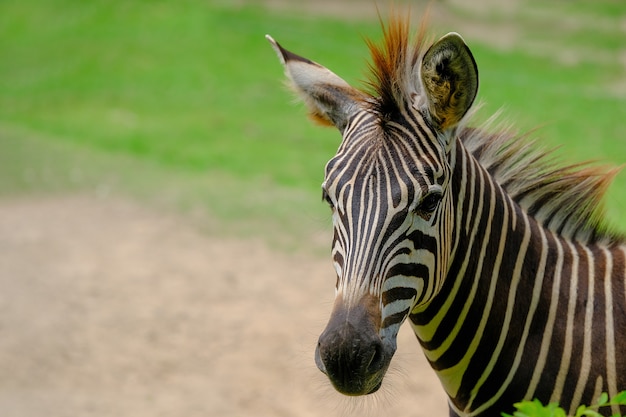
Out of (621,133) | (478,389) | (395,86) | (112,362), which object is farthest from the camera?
(621,133)

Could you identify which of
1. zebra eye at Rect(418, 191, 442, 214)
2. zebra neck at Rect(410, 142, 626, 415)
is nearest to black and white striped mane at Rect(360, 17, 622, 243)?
zebra neck at Rect(410, 142, 626, 415)

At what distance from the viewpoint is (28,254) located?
11055 mm

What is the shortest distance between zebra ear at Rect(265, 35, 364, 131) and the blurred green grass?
20.5 feet

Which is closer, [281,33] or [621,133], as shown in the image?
[621,133]

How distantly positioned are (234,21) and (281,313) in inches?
687

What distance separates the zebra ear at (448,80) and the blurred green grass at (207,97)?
6751mm

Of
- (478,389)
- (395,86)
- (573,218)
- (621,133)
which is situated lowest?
(478,389)

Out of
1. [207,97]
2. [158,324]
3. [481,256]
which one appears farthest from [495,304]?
[207,97]

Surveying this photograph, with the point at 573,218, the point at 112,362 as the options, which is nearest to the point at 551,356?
the point at 573,218

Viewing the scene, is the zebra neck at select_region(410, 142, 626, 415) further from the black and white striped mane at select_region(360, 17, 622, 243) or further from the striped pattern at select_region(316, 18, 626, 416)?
the black and white striped mane at select_region(360, 17, 622, 243)

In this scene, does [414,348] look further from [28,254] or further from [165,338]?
[28,254]

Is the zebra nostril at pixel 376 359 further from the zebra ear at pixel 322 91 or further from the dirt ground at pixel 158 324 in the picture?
the dirt ground at pixel 158 324

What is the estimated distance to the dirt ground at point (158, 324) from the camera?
7.79 meters

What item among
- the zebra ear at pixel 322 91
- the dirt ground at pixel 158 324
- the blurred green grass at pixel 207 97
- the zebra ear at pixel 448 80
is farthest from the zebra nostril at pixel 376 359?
the blurred green grass at pixel 207 97
